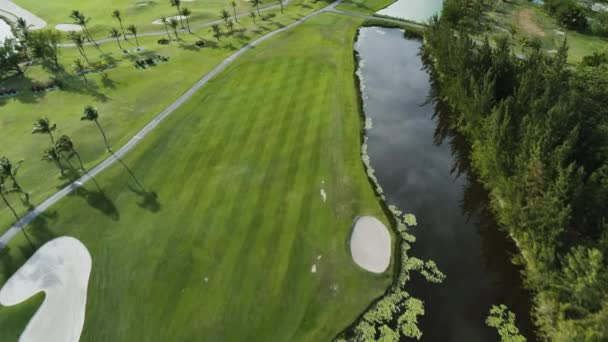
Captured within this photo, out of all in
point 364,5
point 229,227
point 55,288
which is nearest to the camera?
point 55,288

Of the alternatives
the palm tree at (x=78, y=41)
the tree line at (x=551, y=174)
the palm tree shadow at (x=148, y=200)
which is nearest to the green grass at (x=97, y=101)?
the palm tree at (x=78, y=41)

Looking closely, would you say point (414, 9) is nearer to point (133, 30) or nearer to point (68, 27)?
point (133, 30)

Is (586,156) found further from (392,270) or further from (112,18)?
(112,18)

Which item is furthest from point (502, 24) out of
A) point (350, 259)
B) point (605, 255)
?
point (350, 259)

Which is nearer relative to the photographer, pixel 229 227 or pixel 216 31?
pixel 229 227

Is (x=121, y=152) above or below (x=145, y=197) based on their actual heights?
above

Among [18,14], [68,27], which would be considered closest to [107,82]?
[68,27]
